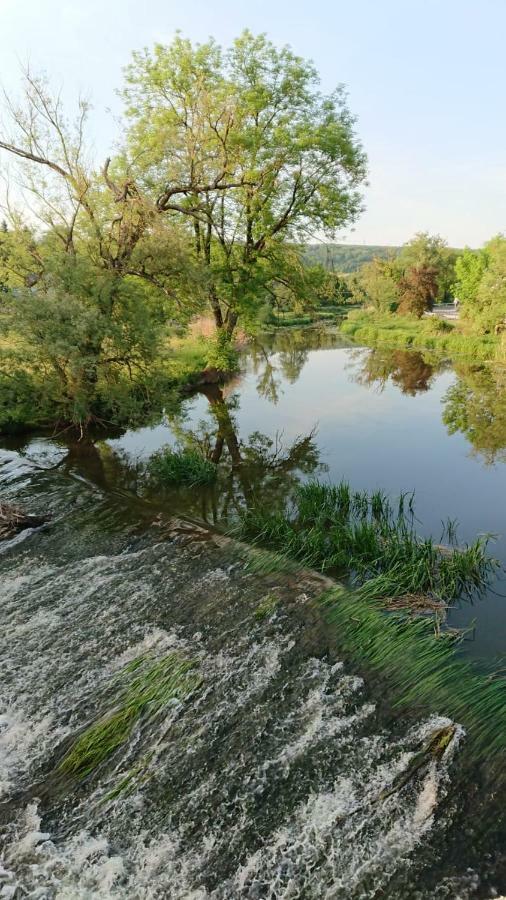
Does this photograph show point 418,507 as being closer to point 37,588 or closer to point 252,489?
point 252,489

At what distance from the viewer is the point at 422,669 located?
6426 mm

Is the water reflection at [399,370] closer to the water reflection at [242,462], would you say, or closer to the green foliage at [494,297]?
the green foliage at [494,297]

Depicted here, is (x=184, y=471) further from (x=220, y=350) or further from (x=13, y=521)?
(x=220, y=350)

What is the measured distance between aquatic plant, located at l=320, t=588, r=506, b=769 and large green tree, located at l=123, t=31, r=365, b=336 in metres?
16.0

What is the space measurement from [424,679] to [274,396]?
2054 centimetres

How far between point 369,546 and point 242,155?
63.7 feet

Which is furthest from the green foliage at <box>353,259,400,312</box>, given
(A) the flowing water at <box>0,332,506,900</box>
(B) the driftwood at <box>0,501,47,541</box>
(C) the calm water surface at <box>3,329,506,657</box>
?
(B) the driftwood at <box>0,501,47,541</box>

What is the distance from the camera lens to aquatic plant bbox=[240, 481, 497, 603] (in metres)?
8.34

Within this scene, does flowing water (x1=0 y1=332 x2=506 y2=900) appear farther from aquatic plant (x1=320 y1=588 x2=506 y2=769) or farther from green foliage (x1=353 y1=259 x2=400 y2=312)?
green foliage (x1=353 y1=259 x2=400 y2=312)

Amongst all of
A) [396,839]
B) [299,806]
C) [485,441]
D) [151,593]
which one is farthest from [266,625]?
[485,441]

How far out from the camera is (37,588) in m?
8.64

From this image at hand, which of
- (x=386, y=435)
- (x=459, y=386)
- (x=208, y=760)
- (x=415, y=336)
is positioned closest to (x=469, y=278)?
(x=415, y=336)

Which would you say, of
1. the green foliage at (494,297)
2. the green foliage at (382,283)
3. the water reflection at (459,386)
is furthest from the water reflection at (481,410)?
the green foliage at (382,283)

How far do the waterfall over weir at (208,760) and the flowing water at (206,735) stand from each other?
0.02m
